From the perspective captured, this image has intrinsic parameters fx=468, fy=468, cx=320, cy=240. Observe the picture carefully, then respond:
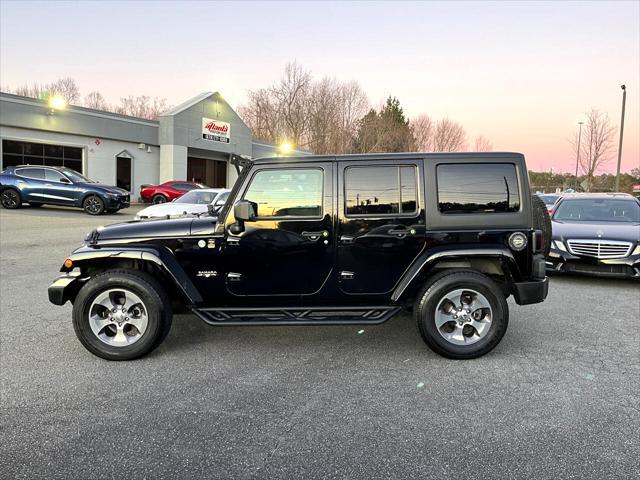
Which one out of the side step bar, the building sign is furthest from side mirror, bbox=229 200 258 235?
the building sign

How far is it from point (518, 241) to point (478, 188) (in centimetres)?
61

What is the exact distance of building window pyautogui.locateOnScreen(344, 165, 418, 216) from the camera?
4.32 m

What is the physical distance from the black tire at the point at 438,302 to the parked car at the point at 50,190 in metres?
17.2

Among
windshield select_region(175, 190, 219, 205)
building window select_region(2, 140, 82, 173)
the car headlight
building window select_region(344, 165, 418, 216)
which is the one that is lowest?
the car headlight

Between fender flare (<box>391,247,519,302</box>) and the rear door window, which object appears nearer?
fender flare (<box>391,247,519,302</box>)

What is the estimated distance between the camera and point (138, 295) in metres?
4.11

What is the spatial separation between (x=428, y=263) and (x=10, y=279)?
6644 mm

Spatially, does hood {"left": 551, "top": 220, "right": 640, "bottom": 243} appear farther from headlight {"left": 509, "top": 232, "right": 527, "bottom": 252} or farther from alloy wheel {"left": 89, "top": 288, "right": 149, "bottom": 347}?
alloy wheel {"left": 89, "top": 288, "right": 149, "bottom": 347}

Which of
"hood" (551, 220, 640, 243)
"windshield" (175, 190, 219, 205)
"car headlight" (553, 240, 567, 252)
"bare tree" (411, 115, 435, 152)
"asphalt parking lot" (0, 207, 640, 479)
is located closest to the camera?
"asphalt parking lot" (0, 207, 640, 479)

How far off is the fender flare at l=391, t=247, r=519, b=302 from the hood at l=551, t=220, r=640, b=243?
4.18m

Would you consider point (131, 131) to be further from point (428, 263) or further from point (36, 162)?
point (428, 263)

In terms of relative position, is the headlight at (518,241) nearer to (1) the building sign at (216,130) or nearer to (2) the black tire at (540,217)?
(2) the black tire at (540,217)

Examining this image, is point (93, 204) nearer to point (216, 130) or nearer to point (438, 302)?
point (216, 130)

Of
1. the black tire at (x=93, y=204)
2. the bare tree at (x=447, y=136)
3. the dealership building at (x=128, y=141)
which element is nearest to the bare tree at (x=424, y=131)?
the bare tree at (x=447, y=136)
